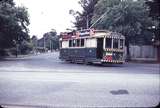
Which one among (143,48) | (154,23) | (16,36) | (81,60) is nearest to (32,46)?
(16,36)

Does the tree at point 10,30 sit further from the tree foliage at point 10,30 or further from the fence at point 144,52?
the fence at point 144,52

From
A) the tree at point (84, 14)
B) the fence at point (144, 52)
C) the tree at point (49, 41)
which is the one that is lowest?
the fence at point (144, 52)

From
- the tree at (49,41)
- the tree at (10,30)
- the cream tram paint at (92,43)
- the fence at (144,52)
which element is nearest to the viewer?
the fence at (144,52)

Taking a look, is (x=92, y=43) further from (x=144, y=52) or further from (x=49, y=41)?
(x=144, y=52)

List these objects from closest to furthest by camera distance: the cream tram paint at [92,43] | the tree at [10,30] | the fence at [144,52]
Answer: the fence at [144,52], the tree at [10,30], the cream tram paint at [92,43]

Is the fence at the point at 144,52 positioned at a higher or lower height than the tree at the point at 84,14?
lower

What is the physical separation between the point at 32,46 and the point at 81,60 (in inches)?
294

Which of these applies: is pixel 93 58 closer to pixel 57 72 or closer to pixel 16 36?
pixel 57 72

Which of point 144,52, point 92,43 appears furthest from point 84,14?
point 92,43

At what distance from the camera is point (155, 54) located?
1.57 m

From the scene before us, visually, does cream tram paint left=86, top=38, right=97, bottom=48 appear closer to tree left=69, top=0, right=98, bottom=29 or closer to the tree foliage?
the tree foliage

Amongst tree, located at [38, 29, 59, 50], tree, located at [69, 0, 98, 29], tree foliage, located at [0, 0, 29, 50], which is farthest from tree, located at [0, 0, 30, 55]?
tree, located at [69, 0, 98, 29]

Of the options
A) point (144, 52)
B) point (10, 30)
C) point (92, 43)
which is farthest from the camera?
point (92, 43)

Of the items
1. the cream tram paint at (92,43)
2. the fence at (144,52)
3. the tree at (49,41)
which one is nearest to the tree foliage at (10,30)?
the tree at (49,41)
